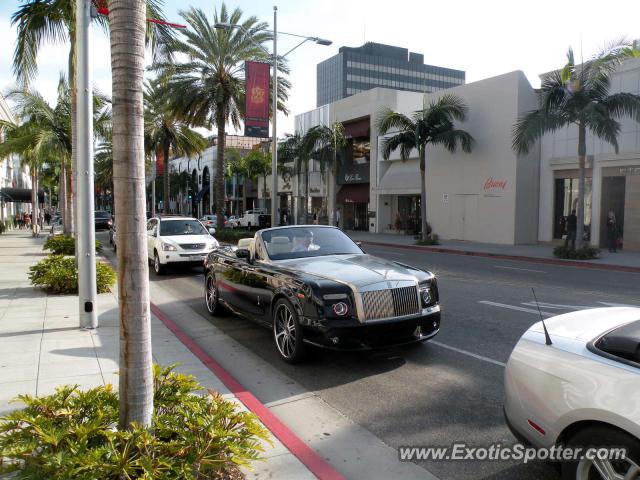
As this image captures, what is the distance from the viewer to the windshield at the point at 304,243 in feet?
24.6

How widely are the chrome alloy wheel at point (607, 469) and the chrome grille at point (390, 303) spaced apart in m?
2.99

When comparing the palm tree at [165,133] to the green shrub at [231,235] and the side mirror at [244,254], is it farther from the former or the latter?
the side mirror at [244,254]

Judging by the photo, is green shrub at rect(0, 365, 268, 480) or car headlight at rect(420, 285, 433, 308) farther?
car headlight at rect(420, 285, 433, 308)

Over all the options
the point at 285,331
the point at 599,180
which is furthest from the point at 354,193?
the point at 285,331

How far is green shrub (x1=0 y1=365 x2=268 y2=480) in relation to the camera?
9.96ft

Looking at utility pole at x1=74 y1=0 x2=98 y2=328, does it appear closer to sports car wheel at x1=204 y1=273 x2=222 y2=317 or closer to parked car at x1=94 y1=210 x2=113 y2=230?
sports car wheel at x1=204 y1=273 x2=222 y2=317

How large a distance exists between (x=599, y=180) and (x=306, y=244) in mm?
20551

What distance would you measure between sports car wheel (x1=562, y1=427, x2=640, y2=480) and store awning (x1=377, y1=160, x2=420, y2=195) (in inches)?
1232

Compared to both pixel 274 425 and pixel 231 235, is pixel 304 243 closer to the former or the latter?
pixel 274 425

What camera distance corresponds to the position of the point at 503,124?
27.1 metres

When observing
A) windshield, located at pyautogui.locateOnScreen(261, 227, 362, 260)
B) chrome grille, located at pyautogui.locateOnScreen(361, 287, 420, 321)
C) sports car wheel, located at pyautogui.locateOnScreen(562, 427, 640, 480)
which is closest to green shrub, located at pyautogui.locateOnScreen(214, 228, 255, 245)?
windshield, located at pyautogui.locateOnScreen(261, 227, 362, 260)

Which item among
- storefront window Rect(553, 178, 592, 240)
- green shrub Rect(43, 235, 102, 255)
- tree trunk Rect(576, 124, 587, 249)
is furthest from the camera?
storefront window Rect(553, 178, 592, 240)

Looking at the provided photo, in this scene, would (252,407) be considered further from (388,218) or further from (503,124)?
(388,218)

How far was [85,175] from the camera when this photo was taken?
794 cm
